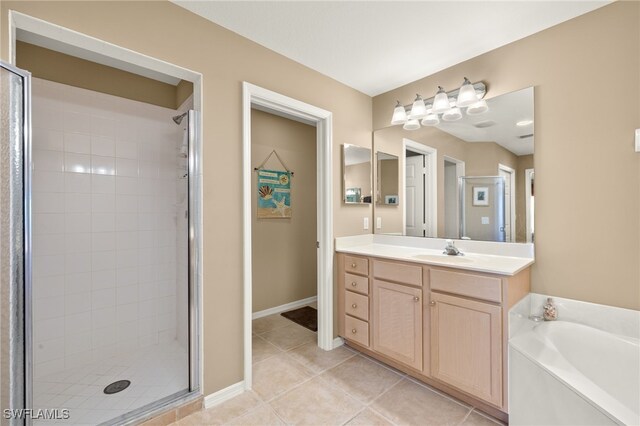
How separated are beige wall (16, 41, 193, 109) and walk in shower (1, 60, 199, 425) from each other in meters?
0.07

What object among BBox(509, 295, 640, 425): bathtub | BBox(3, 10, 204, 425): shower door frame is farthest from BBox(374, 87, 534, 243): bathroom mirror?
BBox(3, 10, 204, 425): shower door frame

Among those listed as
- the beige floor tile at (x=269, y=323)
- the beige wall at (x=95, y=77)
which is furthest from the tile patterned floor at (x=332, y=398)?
the beige wall at (x=95, y=77)

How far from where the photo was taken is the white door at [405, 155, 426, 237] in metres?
2.61

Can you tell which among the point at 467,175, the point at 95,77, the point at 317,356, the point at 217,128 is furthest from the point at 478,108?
the point at 95,77

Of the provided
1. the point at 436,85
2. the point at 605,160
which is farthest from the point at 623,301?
the point at 436,85

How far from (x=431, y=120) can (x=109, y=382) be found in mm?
3179

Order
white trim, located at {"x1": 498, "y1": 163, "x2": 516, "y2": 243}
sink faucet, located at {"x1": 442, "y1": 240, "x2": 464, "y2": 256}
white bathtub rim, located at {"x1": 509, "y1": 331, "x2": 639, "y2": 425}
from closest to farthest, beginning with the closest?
1. white bathtub rim, located at {"x1": 509, "y1": 331, "x2": 639, "y2": 425}
2. white trim, located at {"x1": 498, "y1": 163, "x2": 516, "y2": 243}
3. sink faucet, located at {"x1": 442, "y1": 240, "x2": 464, "y2": 256}

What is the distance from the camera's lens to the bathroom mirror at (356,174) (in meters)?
2.64

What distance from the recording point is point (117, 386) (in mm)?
1851

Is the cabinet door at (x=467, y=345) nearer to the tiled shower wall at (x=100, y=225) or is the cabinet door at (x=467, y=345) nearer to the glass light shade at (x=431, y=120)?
the glass light shade at (x=431, y=120)

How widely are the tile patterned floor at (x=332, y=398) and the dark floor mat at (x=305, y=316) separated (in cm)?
59

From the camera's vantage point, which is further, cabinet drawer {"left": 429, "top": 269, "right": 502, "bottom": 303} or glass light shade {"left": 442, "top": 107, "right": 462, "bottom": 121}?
glass light shade {"left": 442, "top": 107, "right": 462, "bottom": 121}

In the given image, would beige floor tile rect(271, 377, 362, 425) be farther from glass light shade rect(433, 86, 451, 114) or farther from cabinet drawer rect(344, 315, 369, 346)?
glass light shade rect(433, 86, 451, 114)

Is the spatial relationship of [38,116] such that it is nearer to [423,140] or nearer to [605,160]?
[423,140]
